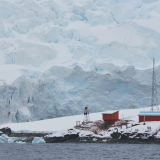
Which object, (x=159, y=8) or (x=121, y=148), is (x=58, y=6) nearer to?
(x=159, y=8)

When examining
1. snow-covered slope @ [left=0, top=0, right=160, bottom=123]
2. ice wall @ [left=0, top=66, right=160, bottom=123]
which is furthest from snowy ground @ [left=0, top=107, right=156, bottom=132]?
ice wall @ [left=0, top=66, right=160, bottom=123]

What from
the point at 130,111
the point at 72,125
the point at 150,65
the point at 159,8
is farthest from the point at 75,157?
the point at 159,8

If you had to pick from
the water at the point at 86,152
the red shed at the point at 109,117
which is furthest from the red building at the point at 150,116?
the water at the point at 86,152

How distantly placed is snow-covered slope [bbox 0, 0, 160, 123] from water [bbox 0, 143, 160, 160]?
1020 centimetres

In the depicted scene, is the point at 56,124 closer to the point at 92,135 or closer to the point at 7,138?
the point at 7,138

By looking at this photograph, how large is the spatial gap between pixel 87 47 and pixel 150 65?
7017 mm

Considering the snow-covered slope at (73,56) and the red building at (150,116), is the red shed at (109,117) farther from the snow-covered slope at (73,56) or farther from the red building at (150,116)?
the snow-covered slope at (73,56)

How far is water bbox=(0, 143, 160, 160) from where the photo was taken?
78.2ft

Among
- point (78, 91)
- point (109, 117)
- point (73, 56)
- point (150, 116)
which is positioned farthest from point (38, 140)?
point (73, 56)

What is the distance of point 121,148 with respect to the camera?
27453mm

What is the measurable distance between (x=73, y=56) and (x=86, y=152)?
805 inches

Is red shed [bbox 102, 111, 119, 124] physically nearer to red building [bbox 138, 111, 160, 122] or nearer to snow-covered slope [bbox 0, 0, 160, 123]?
red building [bbox 138, 111, 160, 122]

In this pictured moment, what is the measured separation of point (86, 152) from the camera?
84.7 feet

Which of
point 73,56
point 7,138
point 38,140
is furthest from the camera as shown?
point 73,56
